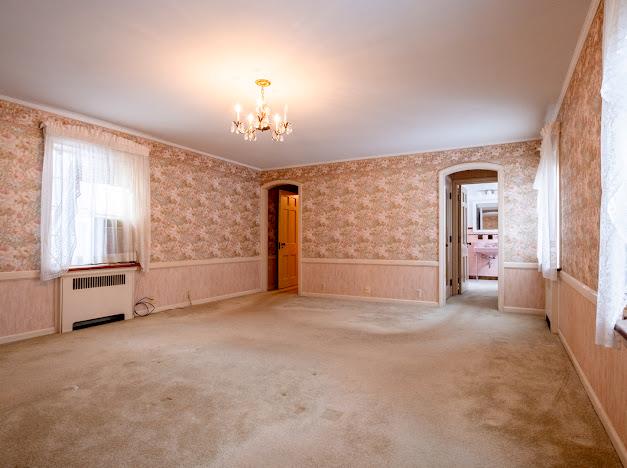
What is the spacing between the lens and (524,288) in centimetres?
529

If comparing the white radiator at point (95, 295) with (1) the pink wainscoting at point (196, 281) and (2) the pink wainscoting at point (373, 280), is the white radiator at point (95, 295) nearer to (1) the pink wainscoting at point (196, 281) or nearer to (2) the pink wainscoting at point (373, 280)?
(1) the pink wainscoting at point (196, 281)

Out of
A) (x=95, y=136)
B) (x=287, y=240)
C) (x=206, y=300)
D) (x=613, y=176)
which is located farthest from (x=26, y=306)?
(x=613, y=176)

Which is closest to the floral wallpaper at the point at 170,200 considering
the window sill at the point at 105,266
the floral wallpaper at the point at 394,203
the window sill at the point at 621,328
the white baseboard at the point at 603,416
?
the window sill at the point at 105,266

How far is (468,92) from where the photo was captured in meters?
3.66

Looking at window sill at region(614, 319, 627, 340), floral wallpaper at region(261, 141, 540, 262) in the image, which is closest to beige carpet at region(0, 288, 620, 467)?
window sill at region(614, 319, 627, 340)

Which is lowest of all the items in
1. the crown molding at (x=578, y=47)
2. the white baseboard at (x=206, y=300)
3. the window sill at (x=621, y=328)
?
the white baseboard at (x=206, y=300)

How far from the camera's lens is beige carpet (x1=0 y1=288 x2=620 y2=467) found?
185 centimetres

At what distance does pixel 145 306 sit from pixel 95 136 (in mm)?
2368

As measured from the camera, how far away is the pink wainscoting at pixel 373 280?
596 cm

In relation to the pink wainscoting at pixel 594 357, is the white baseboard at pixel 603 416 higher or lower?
lower

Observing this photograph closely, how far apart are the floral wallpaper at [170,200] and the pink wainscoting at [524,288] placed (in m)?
4.56

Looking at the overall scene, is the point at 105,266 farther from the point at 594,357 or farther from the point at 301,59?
the point at 594,357

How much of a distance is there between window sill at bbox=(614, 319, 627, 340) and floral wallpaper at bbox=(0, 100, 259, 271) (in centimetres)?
501

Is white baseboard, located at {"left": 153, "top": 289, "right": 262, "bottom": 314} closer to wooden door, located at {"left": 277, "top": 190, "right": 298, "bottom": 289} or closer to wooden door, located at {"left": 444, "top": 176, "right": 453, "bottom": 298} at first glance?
wooden door, located at {"left": 277, "top": 190, "right": 298, "bottom": 289}
